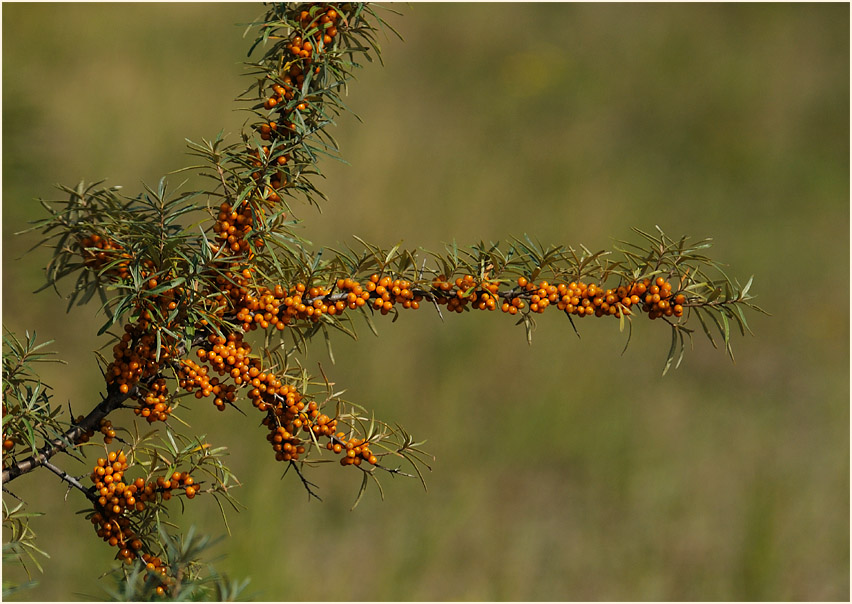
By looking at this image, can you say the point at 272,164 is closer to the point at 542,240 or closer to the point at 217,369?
the point at 217,369

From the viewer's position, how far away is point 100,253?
0.49 m

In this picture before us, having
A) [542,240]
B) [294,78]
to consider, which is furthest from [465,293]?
[542,240]

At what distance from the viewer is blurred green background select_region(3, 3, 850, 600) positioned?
7.24 ft

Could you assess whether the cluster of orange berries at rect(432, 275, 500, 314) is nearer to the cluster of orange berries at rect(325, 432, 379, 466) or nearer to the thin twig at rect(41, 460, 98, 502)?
the cluster of orange berries at rect(325, 432, 379, 466)

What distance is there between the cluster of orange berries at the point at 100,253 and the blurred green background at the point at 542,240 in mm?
784

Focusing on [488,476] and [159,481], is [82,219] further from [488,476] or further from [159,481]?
[488,476]

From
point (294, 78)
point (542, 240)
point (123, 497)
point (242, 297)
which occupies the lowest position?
point (123, 497)

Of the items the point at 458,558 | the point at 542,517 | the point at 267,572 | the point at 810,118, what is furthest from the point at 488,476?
the point at 810,118

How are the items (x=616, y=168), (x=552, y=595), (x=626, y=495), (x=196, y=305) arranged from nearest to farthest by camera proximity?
(x=196, y=305) → (x=552, y=595) → (x=626, y=495) → (x=616, y=168)

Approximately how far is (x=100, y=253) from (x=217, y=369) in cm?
11

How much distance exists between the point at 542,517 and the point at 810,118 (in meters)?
2.99

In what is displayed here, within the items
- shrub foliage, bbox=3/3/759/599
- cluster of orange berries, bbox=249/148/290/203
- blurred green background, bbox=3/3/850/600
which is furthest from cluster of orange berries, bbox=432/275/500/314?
blurred green background, bbox=3/3/850/600

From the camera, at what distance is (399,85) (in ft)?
13.2

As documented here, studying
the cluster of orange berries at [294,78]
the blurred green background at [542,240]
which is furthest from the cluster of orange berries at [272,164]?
the blurred green background at [542,240]
